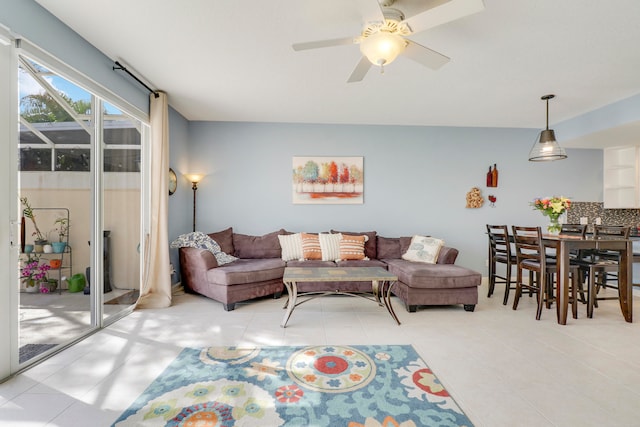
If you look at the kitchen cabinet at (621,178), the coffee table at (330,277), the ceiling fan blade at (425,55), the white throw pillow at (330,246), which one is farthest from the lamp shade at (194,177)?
the kitchen cabinet at (621,178)

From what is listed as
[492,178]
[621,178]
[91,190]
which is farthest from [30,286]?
[621,178]

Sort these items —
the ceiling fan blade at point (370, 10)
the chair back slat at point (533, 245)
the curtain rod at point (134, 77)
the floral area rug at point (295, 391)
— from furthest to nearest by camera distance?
the chair back slat at point (533, 245)
the curtain rod at point (134, 77)
the ceiling fan blade at point (370, 10)
the floral area rug at point (295, 391)

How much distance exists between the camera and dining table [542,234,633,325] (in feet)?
10.3

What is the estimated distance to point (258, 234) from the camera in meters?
5.05

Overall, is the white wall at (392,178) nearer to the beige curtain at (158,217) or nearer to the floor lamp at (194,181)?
the floor lamp at (194,181)

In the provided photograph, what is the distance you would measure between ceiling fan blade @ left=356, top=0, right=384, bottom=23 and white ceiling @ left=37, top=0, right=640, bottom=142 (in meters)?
0.22

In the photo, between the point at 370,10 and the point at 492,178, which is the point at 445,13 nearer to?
the point at 370,10

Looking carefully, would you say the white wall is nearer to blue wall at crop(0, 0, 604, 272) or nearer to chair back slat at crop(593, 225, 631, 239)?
blue wall at crop(0, 0, 604, 272)

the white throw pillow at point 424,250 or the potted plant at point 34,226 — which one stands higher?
the potted plant at point 34,226

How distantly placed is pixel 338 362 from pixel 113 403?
1445mm

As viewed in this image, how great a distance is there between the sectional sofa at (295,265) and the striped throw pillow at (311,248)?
46 mm

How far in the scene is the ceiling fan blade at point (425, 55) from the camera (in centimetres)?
221

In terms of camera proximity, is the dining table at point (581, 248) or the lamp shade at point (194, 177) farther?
the lamp shade at point (194, 177)

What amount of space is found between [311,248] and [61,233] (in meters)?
2.85
